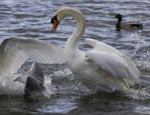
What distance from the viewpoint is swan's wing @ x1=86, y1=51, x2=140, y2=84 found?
991 cm

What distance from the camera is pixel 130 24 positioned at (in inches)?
664

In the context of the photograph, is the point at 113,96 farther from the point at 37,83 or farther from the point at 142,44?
the point at 142,44

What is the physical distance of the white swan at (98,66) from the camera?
393 inches

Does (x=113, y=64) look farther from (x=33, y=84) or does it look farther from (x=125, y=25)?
(x=125, y=25)

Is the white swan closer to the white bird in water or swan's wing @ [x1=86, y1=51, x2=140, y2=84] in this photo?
swan's wing @ [x1=86, y1=51, x2=140, y2=84]

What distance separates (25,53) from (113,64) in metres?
1.53

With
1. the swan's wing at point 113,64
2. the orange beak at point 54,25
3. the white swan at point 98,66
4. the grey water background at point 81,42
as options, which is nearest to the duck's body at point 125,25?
the grey water background at point 81,42

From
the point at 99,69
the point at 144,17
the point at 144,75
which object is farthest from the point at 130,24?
the point at 99,69

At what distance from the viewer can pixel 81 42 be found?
1398cm

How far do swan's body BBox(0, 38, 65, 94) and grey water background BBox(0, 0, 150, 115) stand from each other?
272 millimetres

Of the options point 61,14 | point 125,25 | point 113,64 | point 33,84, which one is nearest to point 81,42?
point 125,25

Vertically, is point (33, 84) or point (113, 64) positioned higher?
point (113, 64)

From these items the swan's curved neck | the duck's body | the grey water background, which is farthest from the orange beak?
the duck's body

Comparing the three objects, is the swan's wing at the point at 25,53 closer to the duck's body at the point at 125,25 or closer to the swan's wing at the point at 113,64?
the swan's wing at the point at 113,64
